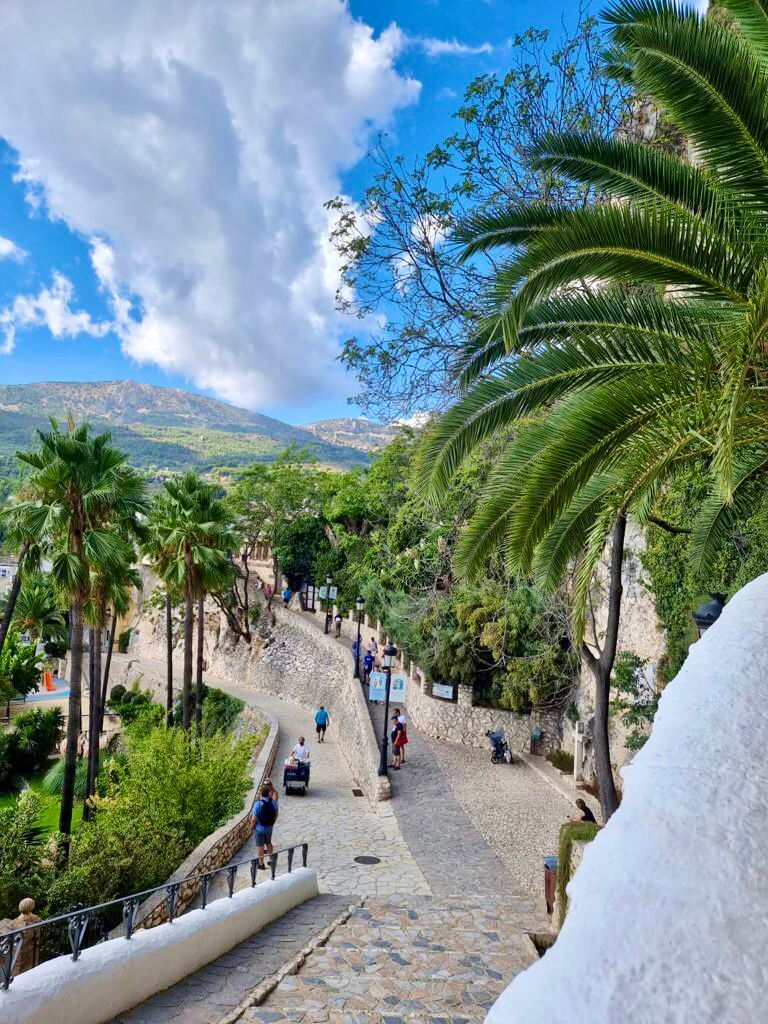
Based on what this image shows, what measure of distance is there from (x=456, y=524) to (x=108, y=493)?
7.00m

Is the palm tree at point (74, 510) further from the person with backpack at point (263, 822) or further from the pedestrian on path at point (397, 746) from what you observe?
the pedestrian on path at point (397, 746)

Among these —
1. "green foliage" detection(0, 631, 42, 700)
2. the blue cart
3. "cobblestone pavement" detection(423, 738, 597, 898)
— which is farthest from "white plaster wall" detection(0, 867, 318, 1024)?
"green foliage" detection(0, 631, 42, 700)

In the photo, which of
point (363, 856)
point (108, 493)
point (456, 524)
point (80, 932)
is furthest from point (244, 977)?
point (108, 493)

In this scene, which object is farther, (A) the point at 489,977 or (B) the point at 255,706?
(B) the point at 255,706

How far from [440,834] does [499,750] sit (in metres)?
5.56

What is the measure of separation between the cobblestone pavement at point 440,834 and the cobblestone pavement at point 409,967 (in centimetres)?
177

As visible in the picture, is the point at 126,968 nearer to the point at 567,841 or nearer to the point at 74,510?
the point at 567,841

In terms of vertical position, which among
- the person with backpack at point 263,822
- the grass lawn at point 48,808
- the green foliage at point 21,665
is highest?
the green foliage at point 21,665

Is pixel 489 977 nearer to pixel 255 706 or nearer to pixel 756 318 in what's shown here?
pixel 756 318

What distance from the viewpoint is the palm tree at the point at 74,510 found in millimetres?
13078

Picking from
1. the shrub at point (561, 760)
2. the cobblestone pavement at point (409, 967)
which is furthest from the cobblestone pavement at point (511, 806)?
the cobblestone pavement at point (409, 967)

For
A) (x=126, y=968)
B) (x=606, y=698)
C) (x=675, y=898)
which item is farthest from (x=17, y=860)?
(x=675, y=898)

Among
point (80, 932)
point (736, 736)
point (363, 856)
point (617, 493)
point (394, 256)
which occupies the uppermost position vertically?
point (394, 256)

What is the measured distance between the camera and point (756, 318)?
14.7 ft
